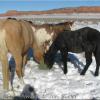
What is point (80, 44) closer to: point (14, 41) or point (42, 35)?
point (14, 41)

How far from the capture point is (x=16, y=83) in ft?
30.3

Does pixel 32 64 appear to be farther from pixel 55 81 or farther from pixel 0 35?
pixel 0 35

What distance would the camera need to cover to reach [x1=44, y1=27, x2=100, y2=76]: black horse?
9.78 m

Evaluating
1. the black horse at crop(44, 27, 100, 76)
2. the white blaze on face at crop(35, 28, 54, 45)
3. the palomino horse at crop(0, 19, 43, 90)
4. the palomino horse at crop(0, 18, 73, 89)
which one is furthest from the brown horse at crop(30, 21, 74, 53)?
the palomino horse at crop(0, 19, 43, 90)

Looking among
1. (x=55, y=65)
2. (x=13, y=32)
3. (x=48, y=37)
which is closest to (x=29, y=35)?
(x=13, y=32)

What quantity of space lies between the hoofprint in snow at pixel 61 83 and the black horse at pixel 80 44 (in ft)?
1.28

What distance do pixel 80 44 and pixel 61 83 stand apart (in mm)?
1722

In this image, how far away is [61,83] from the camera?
9180mm

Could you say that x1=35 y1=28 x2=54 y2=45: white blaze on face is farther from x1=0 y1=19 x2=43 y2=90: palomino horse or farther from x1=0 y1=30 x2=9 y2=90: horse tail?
x1=0 y1=30 x2=9 y2=90: horse tail

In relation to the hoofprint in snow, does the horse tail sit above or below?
above

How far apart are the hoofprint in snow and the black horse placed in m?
0.39

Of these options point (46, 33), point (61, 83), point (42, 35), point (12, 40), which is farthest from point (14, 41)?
point (46, 33)

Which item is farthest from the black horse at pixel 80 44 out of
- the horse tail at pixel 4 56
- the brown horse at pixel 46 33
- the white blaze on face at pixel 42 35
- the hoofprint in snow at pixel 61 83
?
the horse tail at pixel 4 56

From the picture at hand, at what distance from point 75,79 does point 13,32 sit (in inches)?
109
